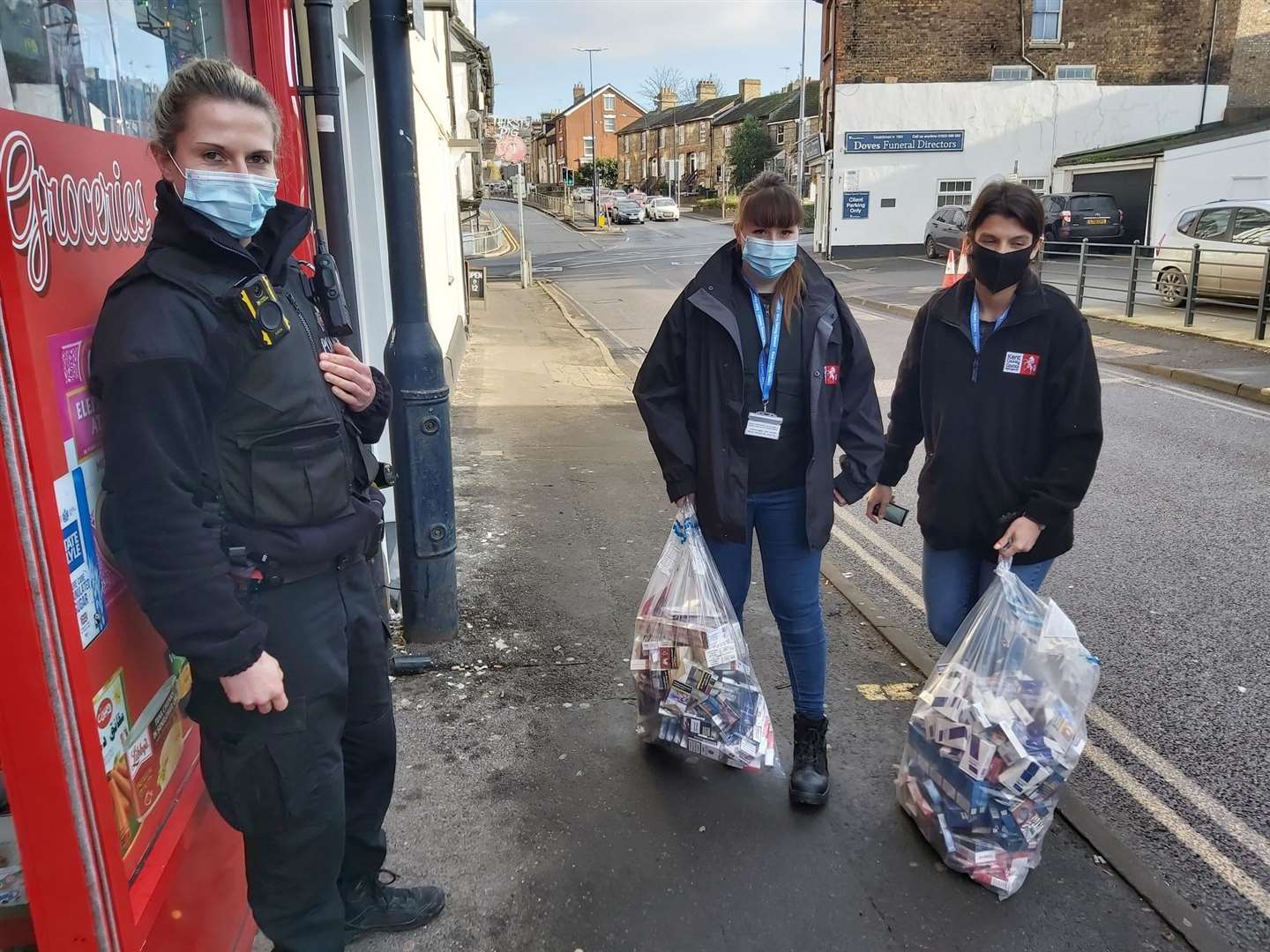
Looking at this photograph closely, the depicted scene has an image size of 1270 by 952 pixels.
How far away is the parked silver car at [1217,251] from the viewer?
12969 mm

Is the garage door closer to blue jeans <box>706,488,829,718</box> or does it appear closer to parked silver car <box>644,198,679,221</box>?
blue jeans <box>706,488,829,718</box>

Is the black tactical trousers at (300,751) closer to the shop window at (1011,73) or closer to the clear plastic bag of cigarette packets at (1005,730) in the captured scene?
the clear plastic bag of cigarette packets at (1005,730)

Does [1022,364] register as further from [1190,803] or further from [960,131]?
[960,131]

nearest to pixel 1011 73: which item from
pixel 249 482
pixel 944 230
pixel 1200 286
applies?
pixel 944 230

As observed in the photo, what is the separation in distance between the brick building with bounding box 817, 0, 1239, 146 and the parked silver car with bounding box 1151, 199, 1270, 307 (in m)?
16.8

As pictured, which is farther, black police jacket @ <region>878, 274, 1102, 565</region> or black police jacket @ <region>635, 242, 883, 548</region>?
black police jacket @ <region>635, 242, 883, 548</region>

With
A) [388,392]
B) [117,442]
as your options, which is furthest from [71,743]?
[388,392]

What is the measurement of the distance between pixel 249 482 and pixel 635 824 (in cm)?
175

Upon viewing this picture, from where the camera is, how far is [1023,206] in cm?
274

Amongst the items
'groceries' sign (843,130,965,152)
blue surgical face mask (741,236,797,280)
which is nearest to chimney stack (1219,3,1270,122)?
'groceries' sign (843,130,965,152)

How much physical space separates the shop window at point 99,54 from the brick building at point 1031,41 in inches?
1179

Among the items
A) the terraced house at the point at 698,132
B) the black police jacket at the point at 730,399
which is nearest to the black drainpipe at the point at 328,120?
the black police jacket at the point at 730,399

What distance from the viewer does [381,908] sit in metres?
2.47

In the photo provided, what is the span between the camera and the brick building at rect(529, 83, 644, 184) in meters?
93.3
